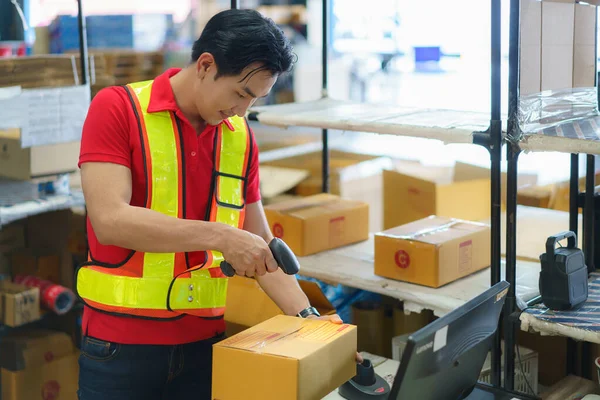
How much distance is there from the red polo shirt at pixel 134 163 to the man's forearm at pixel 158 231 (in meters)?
0.13

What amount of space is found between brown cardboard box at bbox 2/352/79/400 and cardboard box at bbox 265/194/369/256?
1.08 m

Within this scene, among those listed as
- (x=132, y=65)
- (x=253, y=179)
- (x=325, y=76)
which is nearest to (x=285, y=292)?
(x=253, y=179)

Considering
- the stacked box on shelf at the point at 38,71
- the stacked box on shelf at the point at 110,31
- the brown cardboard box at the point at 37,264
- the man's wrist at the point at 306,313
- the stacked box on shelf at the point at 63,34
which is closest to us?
the man's wrist at the point at 306,313

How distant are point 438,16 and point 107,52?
2809 mm

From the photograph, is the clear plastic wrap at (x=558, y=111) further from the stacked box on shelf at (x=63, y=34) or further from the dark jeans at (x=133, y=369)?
the stacked box on shelf at (x=63, y=34)

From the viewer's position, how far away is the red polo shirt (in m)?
1.63

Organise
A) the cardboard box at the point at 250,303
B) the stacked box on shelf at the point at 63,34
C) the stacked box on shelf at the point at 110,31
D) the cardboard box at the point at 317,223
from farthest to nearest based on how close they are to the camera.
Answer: the stacked box on shelf at the point at 110,31
the stacked box on shelf at the point at 63,34
the cardboard box at the point at 317,223
the cardboard box at the point at 250,303

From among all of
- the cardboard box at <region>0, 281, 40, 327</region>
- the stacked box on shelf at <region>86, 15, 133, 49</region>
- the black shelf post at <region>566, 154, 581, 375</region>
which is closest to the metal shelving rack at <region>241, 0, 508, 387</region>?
the black shelf post at <region>566, 154, 581, 375</region>

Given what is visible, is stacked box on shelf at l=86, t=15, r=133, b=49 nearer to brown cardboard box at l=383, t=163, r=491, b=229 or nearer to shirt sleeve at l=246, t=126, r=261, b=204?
brown cardboard box at l=383, t=163, r=491, b=229

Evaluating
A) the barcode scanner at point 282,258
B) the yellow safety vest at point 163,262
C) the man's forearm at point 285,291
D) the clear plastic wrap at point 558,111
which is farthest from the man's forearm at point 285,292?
the clear plastic wrap at point 558,111

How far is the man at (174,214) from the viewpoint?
62.4 inches

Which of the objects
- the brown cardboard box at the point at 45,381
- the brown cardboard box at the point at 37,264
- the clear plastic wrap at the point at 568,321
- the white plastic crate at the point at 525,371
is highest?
the clear plastic wrap at the point at 568,321

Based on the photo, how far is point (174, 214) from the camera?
1753 mm

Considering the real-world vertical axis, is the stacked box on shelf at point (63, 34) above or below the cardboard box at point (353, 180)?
above
